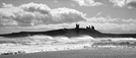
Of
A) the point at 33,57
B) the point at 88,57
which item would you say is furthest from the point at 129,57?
the point at 33,57

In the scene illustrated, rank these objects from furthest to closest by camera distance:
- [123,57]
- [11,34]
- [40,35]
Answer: [40,35] → [11,34] → [123,57]

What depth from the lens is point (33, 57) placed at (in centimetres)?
3250

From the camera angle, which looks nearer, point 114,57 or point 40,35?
point 114,57

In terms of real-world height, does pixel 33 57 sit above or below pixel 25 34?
above

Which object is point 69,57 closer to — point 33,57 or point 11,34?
point 33,57

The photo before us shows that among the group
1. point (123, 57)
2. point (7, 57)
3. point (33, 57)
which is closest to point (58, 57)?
point (33, 57)

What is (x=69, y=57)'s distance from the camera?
107 ft

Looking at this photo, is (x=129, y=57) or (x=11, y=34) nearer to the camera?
(x=129, y=57)

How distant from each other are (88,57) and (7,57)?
1201cm

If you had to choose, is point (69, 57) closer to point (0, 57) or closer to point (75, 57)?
point (75, 57)

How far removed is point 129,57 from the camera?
32250 millimetres

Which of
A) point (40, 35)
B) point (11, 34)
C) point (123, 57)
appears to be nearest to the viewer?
point (123, 57)

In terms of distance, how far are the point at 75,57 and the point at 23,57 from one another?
7.67 m

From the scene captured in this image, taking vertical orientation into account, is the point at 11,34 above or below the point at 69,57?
below
